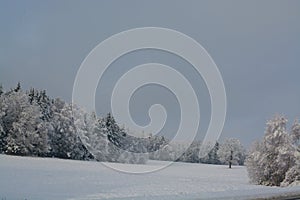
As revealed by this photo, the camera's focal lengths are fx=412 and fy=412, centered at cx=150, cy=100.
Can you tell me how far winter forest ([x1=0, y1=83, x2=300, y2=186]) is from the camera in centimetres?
4978

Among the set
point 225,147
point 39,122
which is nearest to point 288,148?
point 39,122

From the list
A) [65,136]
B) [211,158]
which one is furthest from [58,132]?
[211,158]

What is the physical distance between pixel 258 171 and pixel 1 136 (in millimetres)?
41742

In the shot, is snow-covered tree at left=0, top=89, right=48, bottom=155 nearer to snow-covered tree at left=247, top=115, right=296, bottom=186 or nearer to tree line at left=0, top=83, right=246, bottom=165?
tree line at left=0, top=83, right=246, bottom=165

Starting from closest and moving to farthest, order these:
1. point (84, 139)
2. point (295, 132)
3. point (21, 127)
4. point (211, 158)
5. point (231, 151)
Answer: point (295, 132) → point (21, 127) → point (84, 139) → point (231, 151) → point (211, 158)

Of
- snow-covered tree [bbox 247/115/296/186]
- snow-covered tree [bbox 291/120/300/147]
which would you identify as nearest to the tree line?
snow-covered tree [bbox 247/115/296/186]

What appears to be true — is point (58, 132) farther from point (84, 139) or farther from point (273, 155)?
point (273, 155)

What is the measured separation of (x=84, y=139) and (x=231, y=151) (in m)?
71.1

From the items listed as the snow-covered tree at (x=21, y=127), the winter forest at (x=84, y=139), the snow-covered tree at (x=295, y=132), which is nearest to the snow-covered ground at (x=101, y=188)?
the winter forest at (x=84, y=139)

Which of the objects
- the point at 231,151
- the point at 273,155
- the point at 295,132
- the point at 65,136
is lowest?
the point at 273,155

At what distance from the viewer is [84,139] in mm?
80938

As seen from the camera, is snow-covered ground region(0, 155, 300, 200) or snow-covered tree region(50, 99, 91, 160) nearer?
snow-covered ground region(0, 155, 300, 200)

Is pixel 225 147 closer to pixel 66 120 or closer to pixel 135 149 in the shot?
pixel 135 149

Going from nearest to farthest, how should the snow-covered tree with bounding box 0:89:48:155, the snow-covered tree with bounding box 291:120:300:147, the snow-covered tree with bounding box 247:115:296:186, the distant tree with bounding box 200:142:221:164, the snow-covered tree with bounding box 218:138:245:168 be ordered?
the snow-covered tree with bounding box 247:115:296:186
the snow-covered tree with bounding box 291:120:300:147
the snow-covered tree with bounding box 0:89:48:155
the snow-covered tree with bounding box 218:138:245:168
the distant tree with bounding box 200:142:221:164
